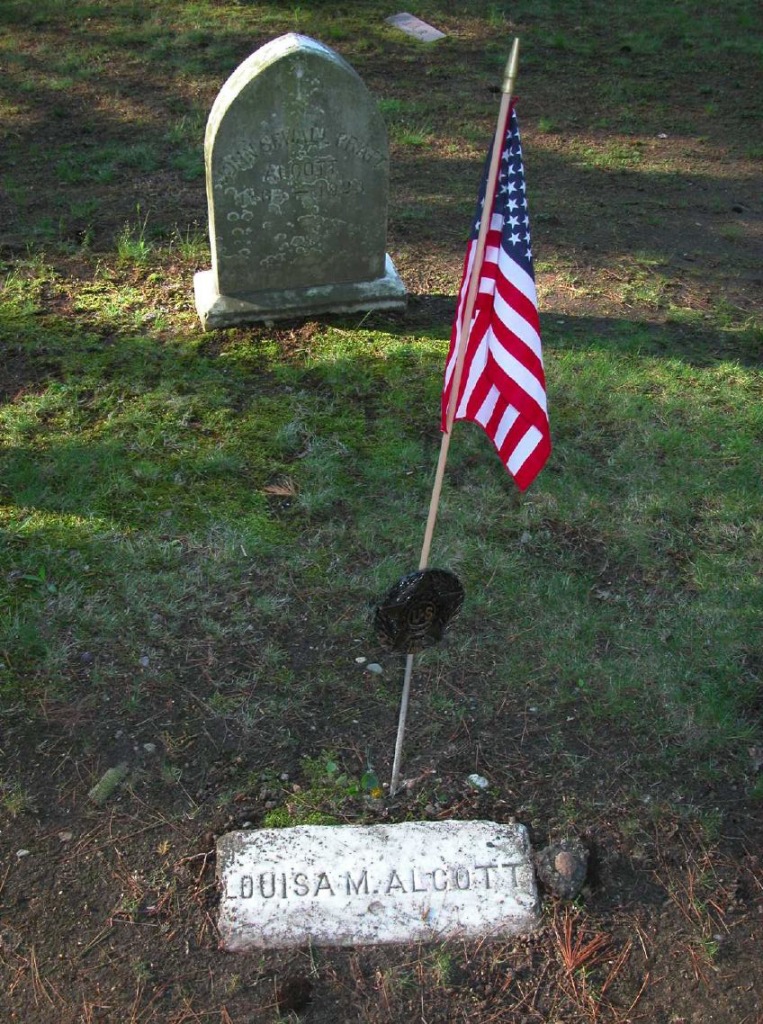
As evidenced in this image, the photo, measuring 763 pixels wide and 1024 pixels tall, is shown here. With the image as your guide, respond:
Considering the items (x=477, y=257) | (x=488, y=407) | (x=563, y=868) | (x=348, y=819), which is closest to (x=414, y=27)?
(x=488, y=407)

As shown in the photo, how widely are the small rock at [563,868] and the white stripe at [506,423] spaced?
1356mm

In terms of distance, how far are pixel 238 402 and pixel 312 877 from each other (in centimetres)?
276

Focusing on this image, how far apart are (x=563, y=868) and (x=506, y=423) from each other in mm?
1458

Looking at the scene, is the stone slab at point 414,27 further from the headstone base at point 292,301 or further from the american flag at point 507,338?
the american flag at point 507,338

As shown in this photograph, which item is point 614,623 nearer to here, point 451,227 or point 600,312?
point 600,312

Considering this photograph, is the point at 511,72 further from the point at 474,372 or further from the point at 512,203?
the point at 474,372

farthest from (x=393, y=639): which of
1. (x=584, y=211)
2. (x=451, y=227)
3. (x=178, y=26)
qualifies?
(x=178, y=26)

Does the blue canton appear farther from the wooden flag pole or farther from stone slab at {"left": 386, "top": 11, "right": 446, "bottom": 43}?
stone slab at {"left": 386, "top": 11, "right": 446, "bottom": 43}

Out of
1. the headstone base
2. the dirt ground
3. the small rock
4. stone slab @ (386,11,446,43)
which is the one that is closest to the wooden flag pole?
the dirt ground

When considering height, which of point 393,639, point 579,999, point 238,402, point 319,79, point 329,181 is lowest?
point 579,999

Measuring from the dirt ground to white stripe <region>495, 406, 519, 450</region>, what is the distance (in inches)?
43.3

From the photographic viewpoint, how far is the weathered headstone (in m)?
5.00

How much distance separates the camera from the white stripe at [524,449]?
3150 millimetres

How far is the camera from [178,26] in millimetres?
9875
